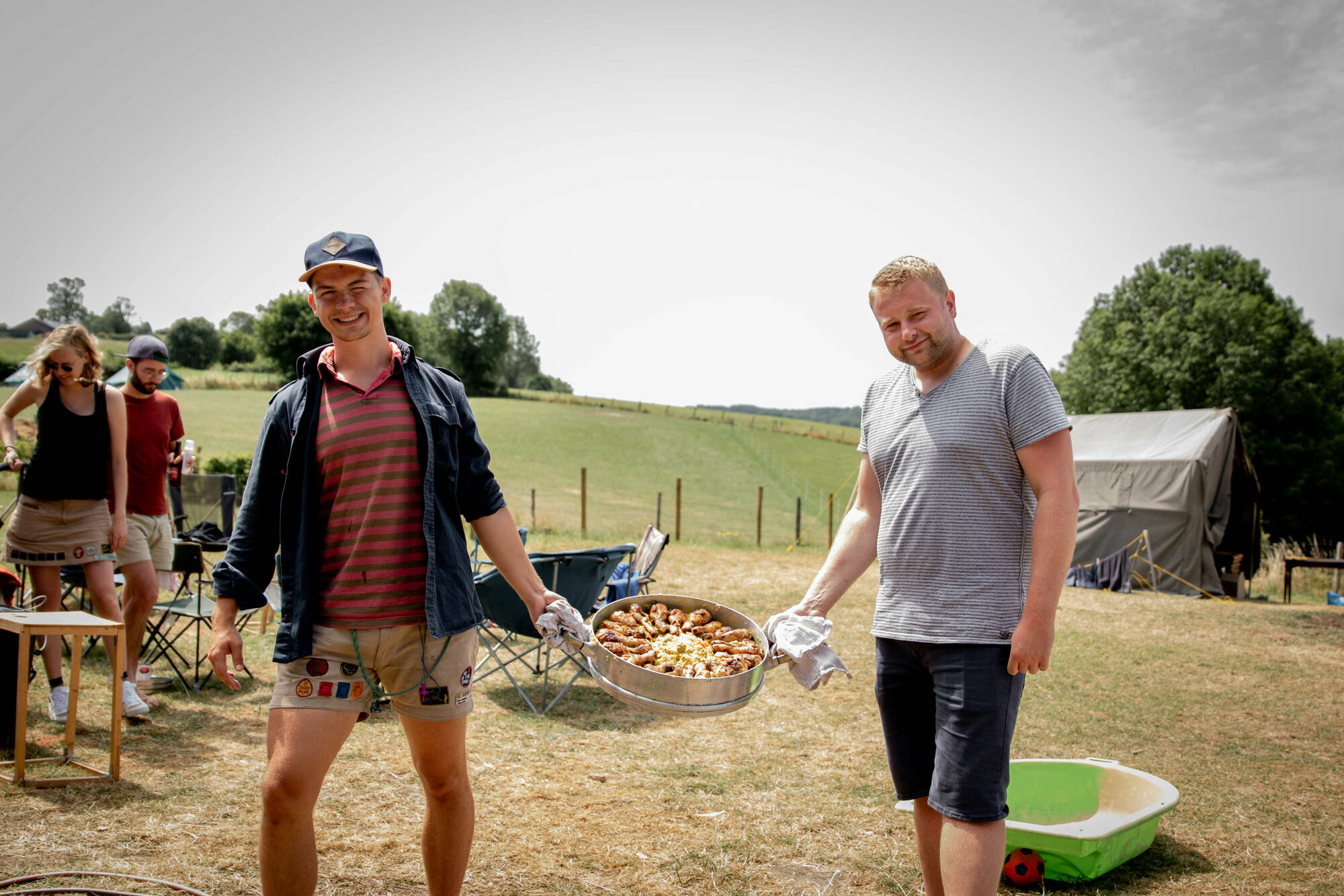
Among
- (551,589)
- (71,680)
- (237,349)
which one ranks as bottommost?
(71,680)

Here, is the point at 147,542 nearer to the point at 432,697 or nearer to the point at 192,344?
the point at 432,697

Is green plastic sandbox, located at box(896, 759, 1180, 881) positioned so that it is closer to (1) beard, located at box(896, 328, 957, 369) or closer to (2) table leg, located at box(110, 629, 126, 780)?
(1) beard, located at box(896, 328, 957, 369)

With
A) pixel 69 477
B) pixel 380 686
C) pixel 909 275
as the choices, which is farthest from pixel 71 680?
pixel 909 275

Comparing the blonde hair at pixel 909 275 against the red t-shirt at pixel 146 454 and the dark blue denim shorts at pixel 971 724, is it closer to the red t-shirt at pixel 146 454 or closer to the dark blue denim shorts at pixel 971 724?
the dark blue denim shorts at pixel 971 724

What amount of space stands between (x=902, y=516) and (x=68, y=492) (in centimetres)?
374

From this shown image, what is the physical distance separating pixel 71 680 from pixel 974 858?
3.31 m

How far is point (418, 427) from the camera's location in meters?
2.12

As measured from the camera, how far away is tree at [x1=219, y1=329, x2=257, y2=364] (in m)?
70.4

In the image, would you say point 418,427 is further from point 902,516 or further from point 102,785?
point 102,785

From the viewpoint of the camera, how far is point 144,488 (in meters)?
4.44

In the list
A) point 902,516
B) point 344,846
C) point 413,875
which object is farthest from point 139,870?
point 902,516

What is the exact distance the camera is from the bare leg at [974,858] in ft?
6.40

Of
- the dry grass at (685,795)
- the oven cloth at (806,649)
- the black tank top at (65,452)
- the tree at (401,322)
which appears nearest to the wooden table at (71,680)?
the dry grass at (685,795)

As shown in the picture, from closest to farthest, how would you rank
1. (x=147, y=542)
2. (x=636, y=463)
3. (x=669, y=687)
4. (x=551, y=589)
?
1. (x=669, y=687)
2. (x=147, y=542)
3. (x=551, y=589)
4. (x=636, y=463)
